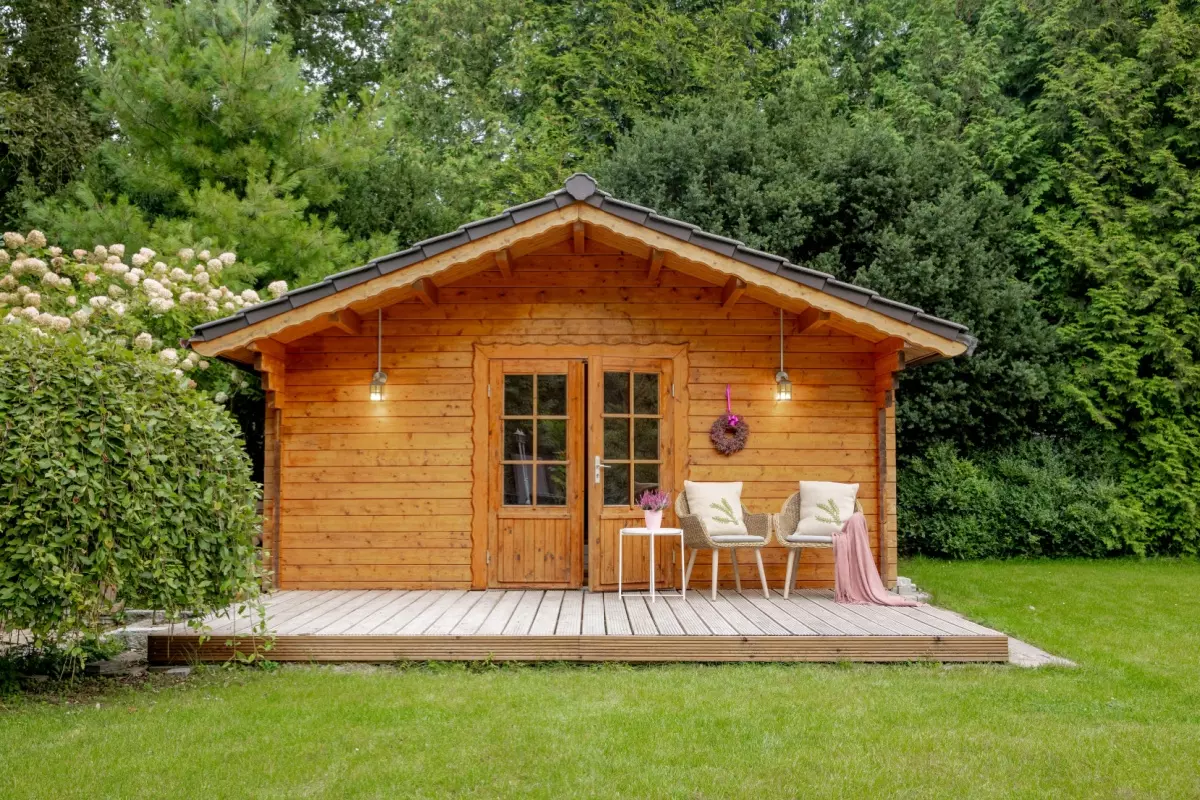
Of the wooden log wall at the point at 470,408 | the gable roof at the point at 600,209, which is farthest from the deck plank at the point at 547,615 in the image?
the gable roof at the point at 600,209

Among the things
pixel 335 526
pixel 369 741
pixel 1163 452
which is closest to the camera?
pixel 369 741

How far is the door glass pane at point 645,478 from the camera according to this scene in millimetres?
7980

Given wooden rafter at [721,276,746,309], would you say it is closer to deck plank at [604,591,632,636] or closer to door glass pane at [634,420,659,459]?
door glass pane at [634,420,659,459]

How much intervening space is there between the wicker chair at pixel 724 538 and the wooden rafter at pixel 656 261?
5.69 feet

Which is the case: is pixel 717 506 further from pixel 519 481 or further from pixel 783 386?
pixel 519 481

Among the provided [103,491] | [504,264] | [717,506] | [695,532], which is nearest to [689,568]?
[695,532]

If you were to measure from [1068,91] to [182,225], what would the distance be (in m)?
10.6

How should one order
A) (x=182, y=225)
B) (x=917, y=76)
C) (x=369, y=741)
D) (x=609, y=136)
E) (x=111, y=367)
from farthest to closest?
(x=609, y=136) → (x=917, y=76) → (x=182, y=225) → (x=111, y=367) → (x=369, y=741)

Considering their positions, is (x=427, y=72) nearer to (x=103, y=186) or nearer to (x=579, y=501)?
(x=103, y=186)

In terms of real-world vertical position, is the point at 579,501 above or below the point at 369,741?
above

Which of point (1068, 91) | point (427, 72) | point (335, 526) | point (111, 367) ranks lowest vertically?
point (335, 526)

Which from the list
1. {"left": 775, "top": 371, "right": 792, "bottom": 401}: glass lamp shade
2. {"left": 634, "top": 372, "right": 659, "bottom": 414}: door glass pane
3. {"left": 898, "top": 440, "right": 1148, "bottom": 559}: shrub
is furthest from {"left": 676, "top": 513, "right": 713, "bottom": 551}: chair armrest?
{"left": 898, "top": 440, "right": 1148, "bottom": 559}: shrub

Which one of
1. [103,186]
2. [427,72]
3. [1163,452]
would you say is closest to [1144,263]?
[1163,452]

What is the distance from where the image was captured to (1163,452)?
11.7 meters
